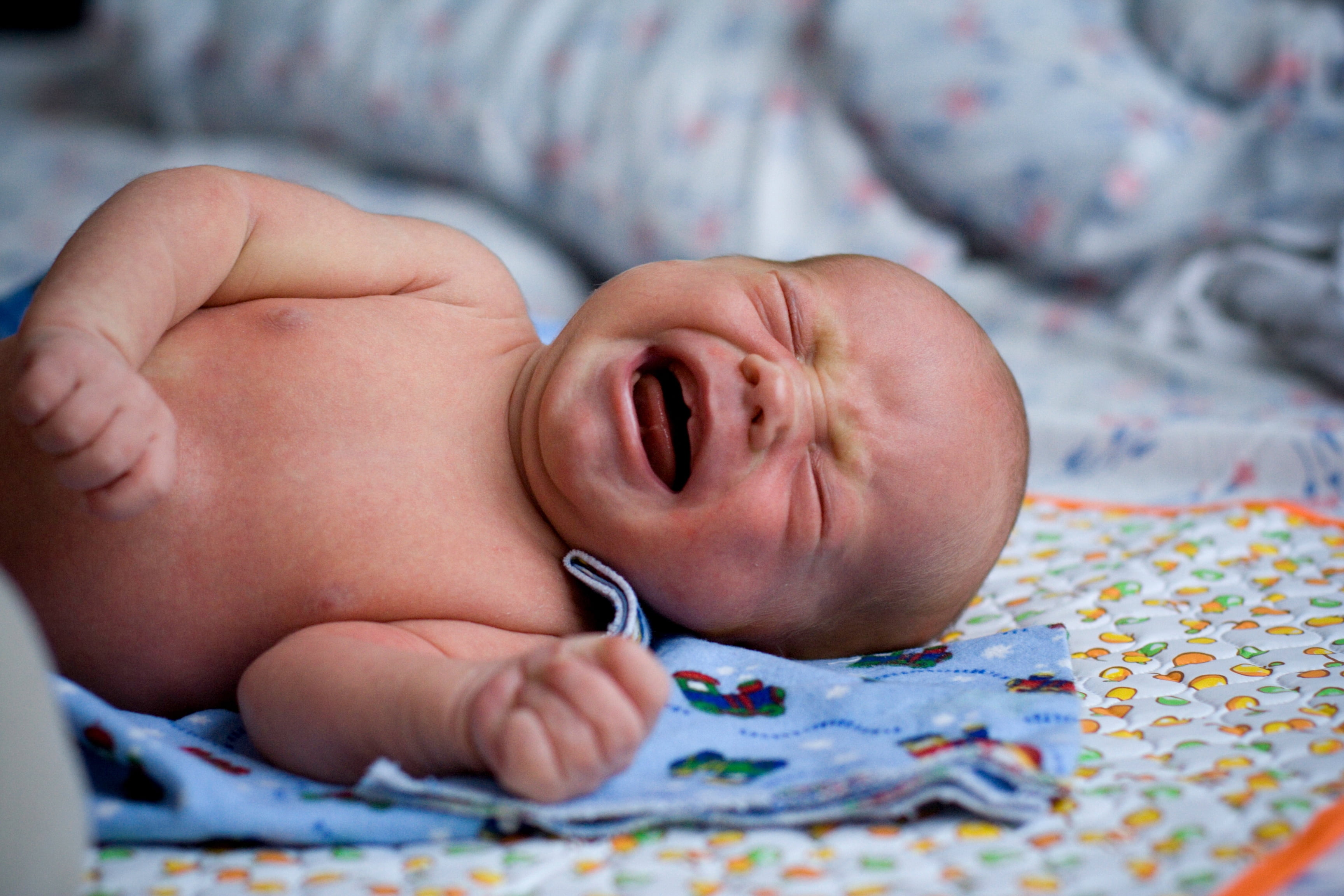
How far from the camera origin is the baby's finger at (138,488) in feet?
2.56

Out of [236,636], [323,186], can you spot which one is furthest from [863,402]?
[323,186]

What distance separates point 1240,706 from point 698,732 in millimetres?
478

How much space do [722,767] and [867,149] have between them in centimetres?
161

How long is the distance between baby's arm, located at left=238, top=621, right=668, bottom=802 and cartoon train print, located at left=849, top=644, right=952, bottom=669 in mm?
390

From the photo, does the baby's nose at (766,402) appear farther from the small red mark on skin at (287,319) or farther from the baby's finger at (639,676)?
the small red mark on skin at (287,319)

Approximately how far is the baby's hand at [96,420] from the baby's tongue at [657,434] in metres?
0.42

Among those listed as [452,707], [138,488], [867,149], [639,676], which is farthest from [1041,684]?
[867,149]

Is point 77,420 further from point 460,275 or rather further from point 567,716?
point 460,275

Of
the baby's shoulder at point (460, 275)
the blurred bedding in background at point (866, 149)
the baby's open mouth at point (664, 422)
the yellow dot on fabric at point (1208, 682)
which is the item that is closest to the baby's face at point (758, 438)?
the baby's open mouth at point (664, 422)

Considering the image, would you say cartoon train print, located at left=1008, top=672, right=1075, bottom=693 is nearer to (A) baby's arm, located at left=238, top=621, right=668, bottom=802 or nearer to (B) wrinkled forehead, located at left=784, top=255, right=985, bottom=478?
(B) wrinkled forehead, located at left=784, top=255, right=985, bottom=478

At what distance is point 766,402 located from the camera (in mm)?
994

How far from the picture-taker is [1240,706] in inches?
37.6

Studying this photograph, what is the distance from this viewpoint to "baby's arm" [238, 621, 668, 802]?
0.76 metres

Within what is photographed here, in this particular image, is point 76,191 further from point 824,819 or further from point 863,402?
point 824,819
